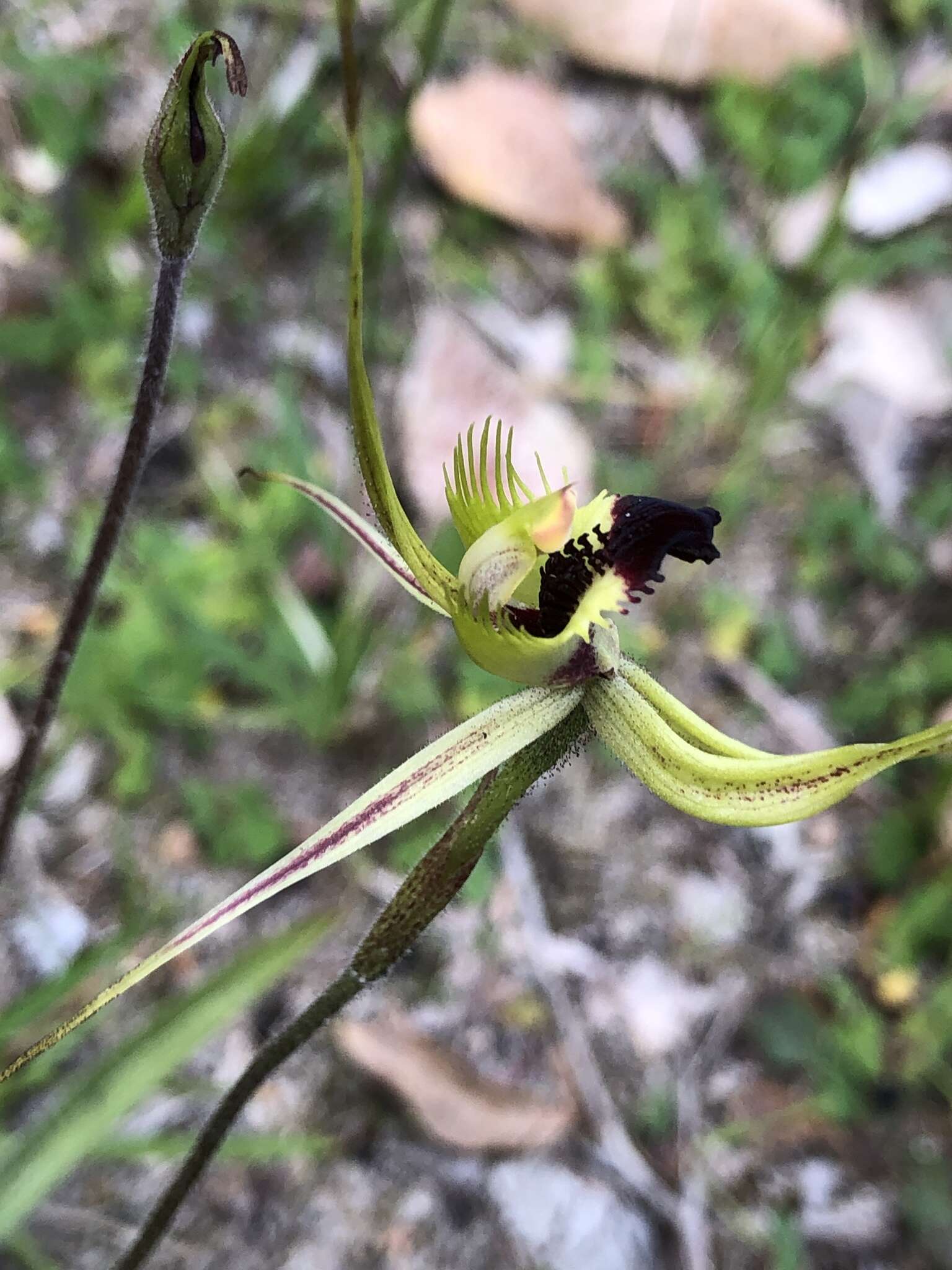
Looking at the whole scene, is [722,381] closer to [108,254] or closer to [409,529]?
[108,254]

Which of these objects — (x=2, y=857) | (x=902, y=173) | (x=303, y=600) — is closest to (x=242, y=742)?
(x=303, y=600)

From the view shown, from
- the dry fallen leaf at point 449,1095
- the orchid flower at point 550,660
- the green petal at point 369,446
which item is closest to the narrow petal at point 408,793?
the orchid flower at point 550,660

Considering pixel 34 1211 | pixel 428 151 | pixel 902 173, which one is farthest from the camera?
pixel 902 173

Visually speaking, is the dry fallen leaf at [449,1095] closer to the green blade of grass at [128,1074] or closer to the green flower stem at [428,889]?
the green blade of grass at [128,1074]

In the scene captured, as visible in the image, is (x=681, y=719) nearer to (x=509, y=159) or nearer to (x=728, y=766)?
(x=728, y=766)

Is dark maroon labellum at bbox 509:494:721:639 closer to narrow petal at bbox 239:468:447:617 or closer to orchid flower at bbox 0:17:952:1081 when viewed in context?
orchid flower at bbox 0:17:952:1081

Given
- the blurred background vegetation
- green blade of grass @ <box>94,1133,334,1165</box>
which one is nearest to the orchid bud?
the blurred background vegetation

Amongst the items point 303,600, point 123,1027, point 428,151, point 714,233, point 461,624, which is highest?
point 428,151
